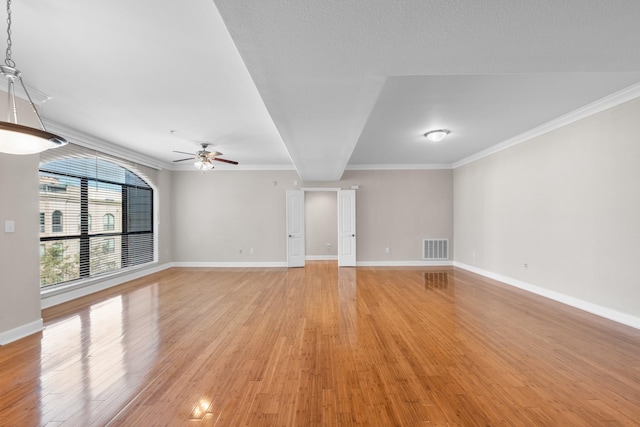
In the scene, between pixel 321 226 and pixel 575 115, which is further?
pixel 321 226

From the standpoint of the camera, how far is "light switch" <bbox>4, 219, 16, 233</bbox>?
3.04 metres

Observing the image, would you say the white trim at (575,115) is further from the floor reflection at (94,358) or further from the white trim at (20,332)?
the white trim at (20,332)

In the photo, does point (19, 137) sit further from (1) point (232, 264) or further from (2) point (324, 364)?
(1) point (232, 264)

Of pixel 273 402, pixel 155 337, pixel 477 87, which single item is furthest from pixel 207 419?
pixel 477 87

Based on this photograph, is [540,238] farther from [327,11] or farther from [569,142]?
[327,11]

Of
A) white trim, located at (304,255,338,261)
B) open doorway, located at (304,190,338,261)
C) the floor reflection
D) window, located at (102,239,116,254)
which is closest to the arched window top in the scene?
window, located at (102,239,116,254)

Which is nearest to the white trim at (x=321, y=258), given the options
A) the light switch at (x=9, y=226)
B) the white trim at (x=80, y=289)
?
the white trim at (x=80, y=289)

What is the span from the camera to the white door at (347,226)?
24.3ft

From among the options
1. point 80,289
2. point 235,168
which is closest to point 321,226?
point 235,168

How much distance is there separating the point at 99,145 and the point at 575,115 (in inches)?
300

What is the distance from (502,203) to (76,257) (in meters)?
7.78

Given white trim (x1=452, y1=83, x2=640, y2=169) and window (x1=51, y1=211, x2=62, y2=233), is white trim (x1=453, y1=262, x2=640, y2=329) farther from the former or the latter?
window (x1=51, y1=211, x2=62, y2=233)

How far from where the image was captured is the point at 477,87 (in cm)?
301

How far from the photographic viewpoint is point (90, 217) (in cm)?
508
